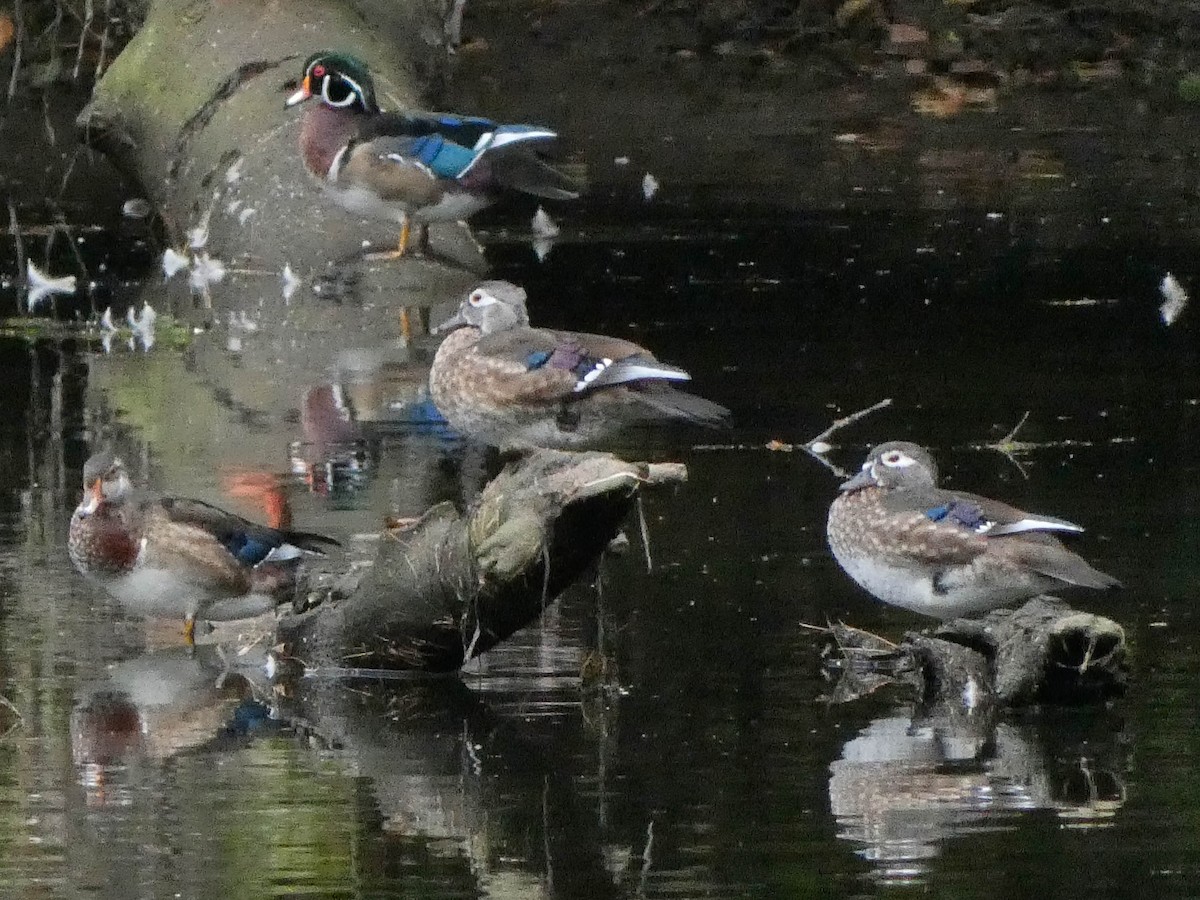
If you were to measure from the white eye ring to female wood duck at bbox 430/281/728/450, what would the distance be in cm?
495

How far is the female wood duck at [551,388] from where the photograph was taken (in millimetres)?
8508

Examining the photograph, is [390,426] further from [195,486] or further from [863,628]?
[863,628]

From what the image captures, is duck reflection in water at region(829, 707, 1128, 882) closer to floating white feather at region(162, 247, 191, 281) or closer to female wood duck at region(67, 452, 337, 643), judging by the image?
female wood duck at region(67, 452, 337, 643)

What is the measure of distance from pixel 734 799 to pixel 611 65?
17615 mm

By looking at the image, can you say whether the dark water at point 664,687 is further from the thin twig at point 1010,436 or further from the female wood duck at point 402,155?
the female wood duck at point 402,155

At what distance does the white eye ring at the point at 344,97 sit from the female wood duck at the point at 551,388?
16.2ft

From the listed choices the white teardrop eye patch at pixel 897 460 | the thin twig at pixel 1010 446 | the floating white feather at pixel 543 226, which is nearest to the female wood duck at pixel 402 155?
the floating white feather at pixel 543 226

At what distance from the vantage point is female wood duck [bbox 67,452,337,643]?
7.42 m

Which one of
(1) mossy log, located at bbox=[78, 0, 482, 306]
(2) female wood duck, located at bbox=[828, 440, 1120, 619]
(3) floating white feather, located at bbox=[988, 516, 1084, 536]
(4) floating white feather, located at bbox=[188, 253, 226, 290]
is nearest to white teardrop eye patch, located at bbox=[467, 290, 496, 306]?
(2) female wood duck, located at bbox=[828, 440, 1120, 619]

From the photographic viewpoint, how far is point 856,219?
1539 cm

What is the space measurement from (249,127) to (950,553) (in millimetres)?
8659

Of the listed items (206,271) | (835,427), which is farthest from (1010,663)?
(206,271)

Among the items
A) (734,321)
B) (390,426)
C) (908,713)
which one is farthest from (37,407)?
(908,713)

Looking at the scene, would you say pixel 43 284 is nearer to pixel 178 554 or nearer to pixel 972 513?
pixel 178 554
